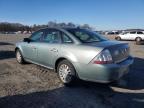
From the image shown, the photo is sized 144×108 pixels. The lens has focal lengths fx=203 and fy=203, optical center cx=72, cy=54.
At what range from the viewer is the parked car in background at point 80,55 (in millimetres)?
4707

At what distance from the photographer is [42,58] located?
249 inches

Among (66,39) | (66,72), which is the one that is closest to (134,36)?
(66,39)

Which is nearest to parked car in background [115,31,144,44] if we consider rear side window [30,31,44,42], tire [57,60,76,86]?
rear side window [30,31,44,42]

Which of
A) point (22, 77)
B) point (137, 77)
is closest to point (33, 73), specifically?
point (22, 77)

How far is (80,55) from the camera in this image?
5000mm

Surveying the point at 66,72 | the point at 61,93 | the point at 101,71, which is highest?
the point at 101,71

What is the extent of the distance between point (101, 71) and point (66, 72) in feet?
3.75

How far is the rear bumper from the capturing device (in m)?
4.65

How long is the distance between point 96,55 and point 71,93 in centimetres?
112

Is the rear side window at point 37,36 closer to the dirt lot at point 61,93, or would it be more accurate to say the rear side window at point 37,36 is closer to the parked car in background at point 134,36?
the dirt lot at point 61,93

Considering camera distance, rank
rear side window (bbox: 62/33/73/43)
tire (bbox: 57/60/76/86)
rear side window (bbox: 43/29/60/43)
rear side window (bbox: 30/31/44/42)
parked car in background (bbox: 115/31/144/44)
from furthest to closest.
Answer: parked car in background (bbox: 115/31/144/44), rear side window (bbox: 30/31/44/42), rear side window (bbox: 43/29/60/43), rear side window (bbox: 62/33/73/43), tire (bbox: 57/60/76/86)

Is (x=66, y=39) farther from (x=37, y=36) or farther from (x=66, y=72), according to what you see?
(x=37, y=36)

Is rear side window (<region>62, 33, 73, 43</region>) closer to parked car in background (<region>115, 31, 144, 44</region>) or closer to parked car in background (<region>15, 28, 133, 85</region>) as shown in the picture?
parked car in background (<region>15, 28, 133, 85</region>)

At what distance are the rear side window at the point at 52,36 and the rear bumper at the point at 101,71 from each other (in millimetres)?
1199
